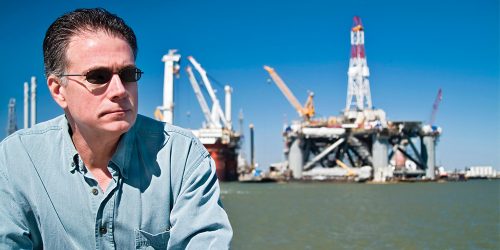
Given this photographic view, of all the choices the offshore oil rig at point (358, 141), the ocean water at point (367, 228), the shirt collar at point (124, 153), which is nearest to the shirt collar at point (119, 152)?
the shirt collar at point (124, 153)

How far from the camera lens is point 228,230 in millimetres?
1888

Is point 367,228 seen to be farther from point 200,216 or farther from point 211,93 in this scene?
point 211,93

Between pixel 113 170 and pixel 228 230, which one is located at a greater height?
pixel 113 170

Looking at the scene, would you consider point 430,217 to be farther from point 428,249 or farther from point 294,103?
point 294,103

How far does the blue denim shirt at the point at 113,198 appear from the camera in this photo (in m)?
1.92

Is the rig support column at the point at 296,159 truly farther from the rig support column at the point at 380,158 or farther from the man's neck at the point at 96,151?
the man's neck at the point at 96,151

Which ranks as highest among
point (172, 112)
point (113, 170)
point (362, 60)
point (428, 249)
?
point (362, 60)

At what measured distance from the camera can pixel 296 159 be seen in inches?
3115

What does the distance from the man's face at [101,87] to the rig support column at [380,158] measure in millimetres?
75504

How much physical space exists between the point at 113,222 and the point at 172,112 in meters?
77.7

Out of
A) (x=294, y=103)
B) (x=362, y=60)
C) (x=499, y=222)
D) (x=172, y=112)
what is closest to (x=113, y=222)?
(x=499, y=222)

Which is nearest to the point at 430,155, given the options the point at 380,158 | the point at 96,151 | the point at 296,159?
the point at 380,158

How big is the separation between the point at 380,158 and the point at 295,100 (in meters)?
21.1

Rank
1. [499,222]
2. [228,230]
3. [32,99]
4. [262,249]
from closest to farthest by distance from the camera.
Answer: [228,230] < [262,249] < [499,222] < [32,99]
